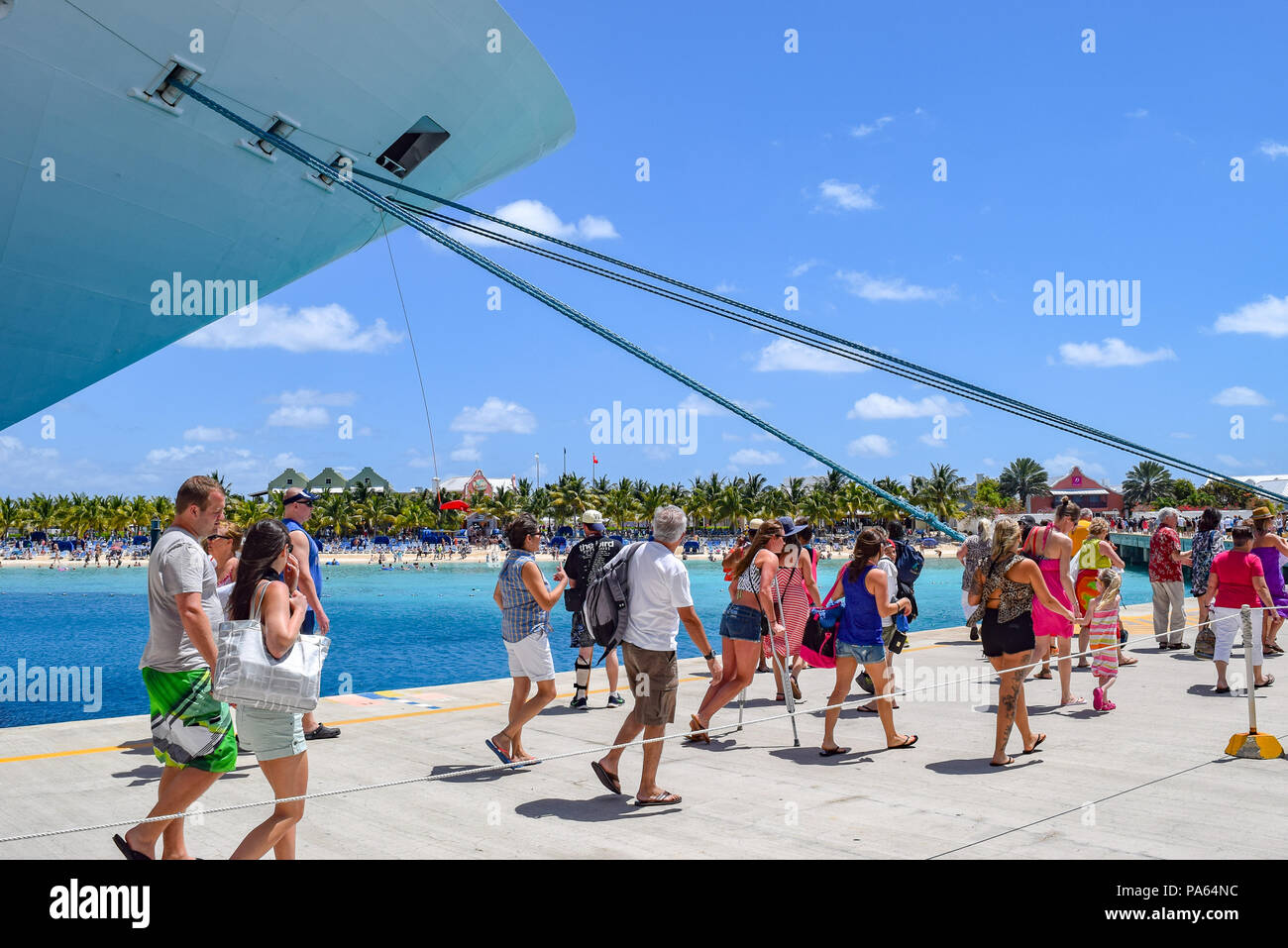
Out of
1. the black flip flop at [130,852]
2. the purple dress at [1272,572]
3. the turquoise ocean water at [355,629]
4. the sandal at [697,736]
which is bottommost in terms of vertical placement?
the turquoise ocean water at [355,629]

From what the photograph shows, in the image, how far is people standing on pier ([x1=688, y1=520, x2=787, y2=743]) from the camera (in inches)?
262

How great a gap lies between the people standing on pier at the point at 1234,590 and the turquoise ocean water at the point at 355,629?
1018 cm

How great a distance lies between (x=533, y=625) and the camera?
19.7 ft

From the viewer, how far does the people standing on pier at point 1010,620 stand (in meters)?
5.87

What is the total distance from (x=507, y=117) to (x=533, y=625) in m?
8.28

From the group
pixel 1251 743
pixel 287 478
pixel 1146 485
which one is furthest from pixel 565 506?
pixel 1251 743

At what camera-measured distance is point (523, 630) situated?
5992 mm

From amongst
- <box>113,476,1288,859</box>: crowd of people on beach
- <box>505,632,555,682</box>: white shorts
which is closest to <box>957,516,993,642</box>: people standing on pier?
<box>113,476,1288,859</box>: crowd of people on beach

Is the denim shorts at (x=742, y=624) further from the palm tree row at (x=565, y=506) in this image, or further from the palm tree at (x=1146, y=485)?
the palm tree at (x=1146, y=485)

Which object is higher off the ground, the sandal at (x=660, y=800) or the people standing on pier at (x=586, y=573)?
the people standing on pier at (x=586, y=573)

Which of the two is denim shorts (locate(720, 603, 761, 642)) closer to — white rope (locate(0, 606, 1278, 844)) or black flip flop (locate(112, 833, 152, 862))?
white rope (locate(0, 606, 1278, 844))

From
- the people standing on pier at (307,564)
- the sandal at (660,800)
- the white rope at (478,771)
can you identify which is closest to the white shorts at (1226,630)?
the white rope at (478,771)

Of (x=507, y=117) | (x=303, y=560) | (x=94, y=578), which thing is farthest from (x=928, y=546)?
(x=303, y=560)
